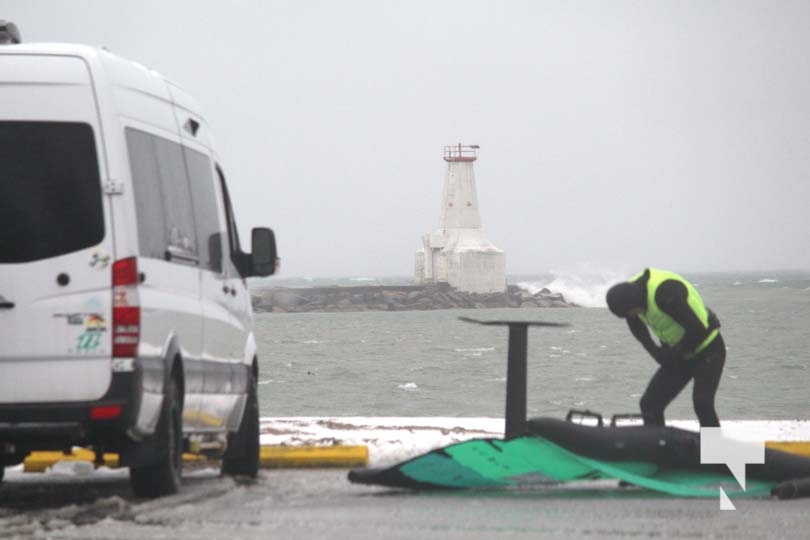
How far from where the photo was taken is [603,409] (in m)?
41.2

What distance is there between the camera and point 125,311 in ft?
25.9

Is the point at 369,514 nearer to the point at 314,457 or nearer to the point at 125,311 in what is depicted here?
the point at 125,311

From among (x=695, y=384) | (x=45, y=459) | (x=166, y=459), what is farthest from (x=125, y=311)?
(x=695, y=384)

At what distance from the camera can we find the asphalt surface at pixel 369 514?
7.49 meters

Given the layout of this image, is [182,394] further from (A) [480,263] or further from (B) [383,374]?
(A) [480,263]

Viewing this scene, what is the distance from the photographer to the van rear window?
8.05 meters

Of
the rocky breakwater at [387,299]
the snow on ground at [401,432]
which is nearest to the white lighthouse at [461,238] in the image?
the rocky breakwater at [387,299]

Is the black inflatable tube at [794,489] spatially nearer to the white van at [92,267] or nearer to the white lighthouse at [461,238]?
the white van at [92,267]

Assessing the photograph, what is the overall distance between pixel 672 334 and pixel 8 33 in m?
4.62

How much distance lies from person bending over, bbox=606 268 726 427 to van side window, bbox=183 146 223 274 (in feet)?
8.24

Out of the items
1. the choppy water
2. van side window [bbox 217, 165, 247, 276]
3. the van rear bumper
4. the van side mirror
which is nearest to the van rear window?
the van rear bumper

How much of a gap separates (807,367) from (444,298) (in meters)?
71.3

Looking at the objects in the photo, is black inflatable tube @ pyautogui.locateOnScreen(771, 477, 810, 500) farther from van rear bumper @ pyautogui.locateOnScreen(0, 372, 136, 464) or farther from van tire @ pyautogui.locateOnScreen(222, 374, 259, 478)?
van rear bumper @ pyautogui.locateOnScreen(0, 372, 136, 464)

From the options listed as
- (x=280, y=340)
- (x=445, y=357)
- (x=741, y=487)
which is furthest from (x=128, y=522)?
(x=280, y=340)
